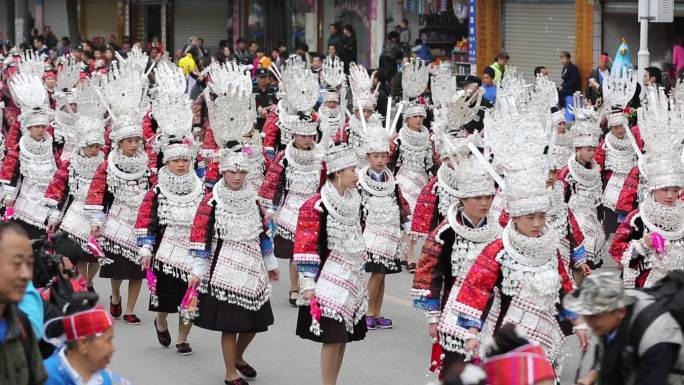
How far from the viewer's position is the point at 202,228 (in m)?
9.85

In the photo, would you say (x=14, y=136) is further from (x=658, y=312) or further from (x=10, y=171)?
(x=658, y=312)

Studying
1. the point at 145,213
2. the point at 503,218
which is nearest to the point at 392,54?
the point at 145,213

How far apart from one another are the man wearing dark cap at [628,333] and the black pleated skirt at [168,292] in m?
5.42

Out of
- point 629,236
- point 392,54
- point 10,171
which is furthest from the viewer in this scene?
point 392,54

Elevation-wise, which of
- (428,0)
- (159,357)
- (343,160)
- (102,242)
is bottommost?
(159,357)

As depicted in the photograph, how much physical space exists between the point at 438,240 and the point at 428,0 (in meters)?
20.7

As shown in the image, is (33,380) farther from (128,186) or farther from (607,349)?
(128,186)

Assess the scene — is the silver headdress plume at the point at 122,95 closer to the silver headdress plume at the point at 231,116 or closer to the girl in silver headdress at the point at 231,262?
the silver headdress plume at the point at 231,116

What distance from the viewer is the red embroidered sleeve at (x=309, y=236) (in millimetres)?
8992

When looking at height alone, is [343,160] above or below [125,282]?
above

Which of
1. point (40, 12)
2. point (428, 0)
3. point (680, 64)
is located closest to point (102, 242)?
point (680, 64)

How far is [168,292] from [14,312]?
18.0 feet

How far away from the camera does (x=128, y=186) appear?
11.9m

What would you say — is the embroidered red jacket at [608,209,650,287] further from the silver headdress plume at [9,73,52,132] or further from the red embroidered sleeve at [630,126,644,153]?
the silver headdress plume at [9,73,52,132]
